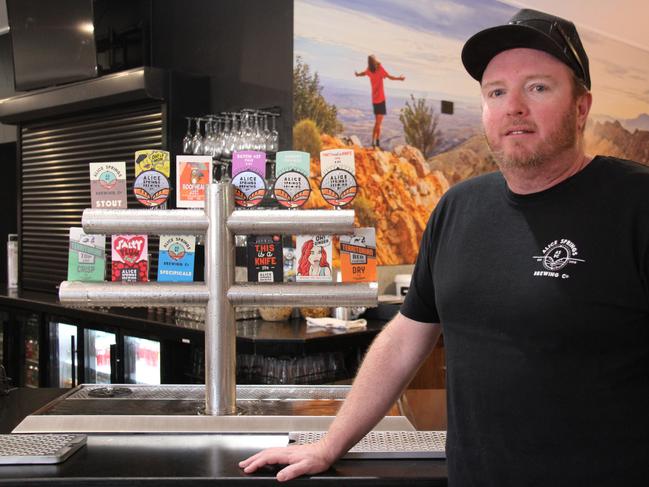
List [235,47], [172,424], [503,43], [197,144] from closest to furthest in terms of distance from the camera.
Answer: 1. [503,43]
2. [172,424]
3. [197,144]
4. [235,47]

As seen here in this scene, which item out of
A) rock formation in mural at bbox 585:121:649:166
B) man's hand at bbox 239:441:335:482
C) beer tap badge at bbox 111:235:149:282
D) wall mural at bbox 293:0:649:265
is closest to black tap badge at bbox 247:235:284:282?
beer tap badge at bbox 111:235:149:282

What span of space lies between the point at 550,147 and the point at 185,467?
98 cm

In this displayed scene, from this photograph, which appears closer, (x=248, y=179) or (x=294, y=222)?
(x=294, y=222)

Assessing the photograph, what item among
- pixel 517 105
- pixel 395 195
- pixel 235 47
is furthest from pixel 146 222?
pixel 395 195

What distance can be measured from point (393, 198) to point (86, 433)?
14.2 feet

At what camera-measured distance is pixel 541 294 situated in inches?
57.3

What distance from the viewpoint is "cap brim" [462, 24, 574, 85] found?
4.92ft

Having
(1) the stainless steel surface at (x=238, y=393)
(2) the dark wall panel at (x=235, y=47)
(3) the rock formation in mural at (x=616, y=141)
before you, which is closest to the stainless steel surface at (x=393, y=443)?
(1) the stainless steel surface at (x=238, y=393)

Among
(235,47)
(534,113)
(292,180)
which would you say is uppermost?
(235,47)

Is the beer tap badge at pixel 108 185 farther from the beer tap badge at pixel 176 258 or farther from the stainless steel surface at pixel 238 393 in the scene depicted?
the stainless steel surface at pixel 238 393

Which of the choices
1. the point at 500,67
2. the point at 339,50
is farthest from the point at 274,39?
the point at 500,67

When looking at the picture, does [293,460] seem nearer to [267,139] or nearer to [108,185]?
[108,185]

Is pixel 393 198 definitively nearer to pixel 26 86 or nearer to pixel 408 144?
pixel 408 144

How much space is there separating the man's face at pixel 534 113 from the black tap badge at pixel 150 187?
938 millimetres
